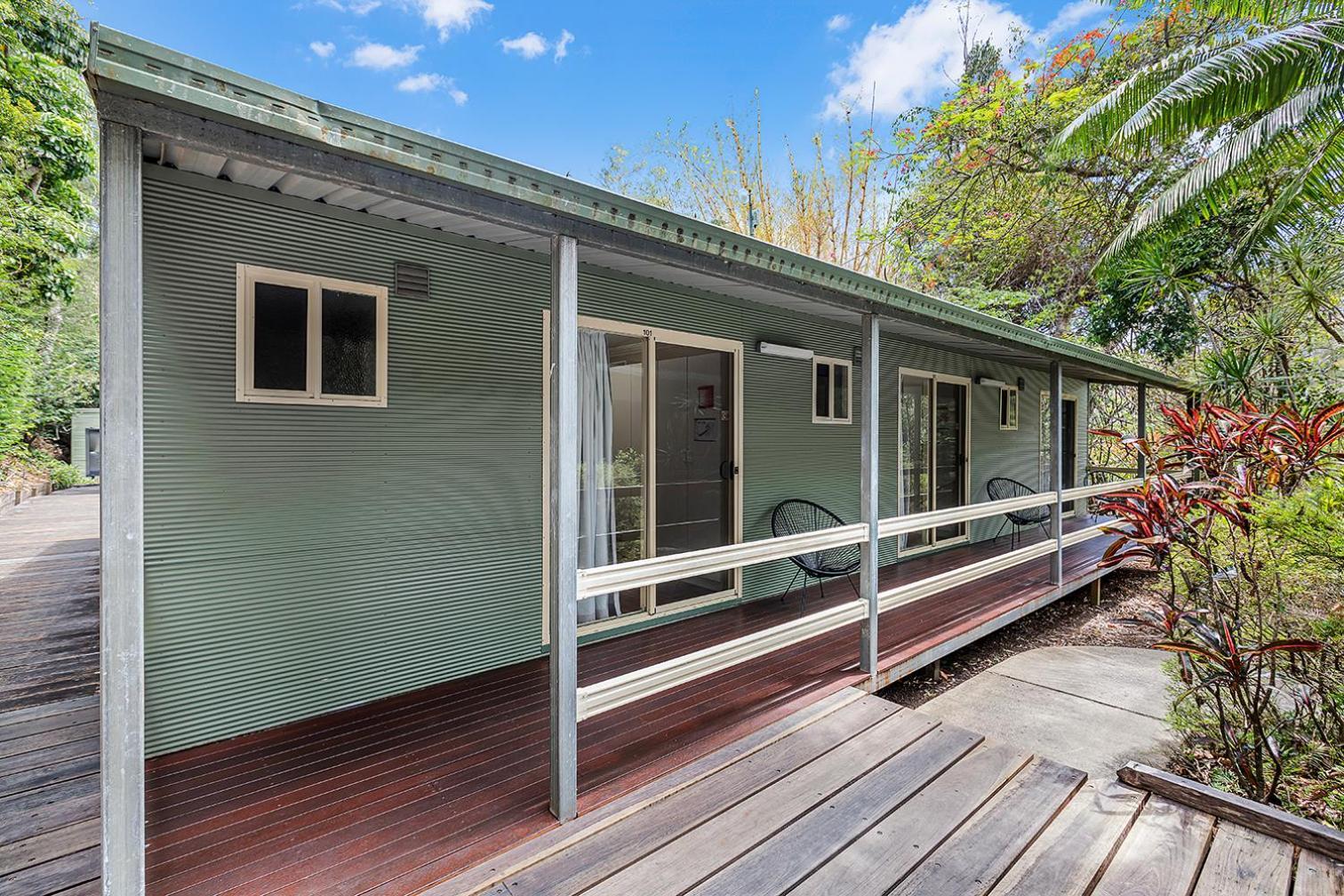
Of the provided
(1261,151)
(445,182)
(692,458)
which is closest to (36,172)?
(692,458)

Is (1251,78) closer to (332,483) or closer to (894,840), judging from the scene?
(894,840)

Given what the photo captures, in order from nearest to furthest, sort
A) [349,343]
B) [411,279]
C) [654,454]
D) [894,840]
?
[894,840]
[349,343]
[411,279]
[654,454]

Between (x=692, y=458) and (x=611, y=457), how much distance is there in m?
0.73

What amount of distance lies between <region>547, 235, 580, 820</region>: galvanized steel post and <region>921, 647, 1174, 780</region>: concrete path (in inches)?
106

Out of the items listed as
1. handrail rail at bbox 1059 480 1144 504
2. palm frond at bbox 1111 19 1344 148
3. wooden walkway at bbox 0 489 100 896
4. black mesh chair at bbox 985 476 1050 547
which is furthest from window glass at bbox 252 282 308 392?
black mesh chair at bbox 985 476 1050 547

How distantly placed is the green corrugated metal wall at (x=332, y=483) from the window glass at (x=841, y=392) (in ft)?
7.49

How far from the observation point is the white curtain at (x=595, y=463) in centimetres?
397

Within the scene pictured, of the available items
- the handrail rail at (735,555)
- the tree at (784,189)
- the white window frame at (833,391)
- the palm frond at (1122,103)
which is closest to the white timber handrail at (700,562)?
the handrail rail at (735,555)

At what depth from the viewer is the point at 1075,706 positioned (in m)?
4.08

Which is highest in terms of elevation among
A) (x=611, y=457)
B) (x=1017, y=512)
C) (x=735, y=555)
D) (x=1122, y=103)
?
(x=1122, y=103)

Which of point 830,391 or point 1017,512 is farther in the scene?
point 1017,512

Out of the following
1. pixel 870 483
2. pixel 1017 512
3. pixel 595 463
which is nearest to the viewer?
pixel 870 483

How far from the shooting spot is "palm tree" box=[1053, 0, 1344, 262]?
4.76m

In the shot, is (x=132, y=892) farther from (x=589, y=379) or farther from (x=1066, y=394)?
(x=1066, y=394)
